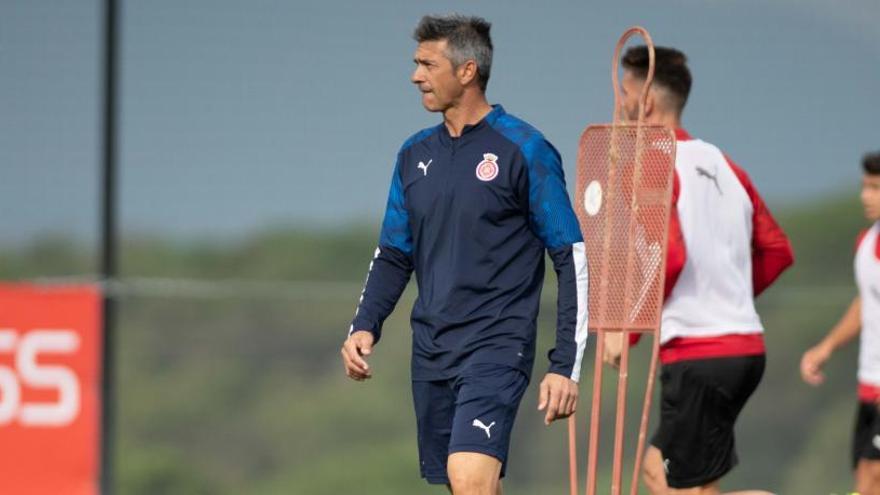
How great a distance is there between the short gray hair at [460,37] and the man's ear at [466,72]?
1cm

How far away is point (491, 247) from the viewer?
5.64m

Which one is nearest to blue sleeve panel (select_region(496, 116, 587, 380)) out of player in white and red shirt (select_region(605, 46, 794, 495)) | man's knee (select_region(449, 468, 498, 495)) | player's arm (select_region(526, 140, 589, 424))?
player's arm (select_region(526, 140, 589, 424))

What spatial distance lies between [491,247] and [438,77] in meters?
0.54

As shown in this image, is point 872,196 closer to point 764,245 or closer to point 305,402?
point 764,245

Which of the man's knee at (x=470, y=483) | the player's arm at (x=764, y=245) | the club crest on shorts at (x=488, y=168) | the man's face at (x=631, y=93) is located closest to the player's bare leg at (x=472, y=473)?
the man's knee at (x=470, y=483)

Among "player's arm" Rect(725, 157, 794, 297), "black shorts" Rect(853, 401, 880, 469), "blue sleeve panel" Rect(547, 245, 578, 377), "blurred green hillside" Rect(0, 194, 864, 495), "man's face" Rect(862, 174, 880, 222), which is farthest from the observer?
"blurred green hillside" Rect(0, 194, 864, 495)

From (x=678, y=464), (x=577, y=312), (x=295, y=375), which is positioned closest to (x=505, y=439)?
(x=577, y=312)

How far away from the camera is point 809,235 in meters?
12.5

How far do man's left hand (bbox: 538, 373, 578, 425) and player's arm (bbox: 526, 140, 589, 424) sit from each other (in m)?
0.03

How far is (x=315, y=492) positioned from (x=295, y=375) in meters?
0.77

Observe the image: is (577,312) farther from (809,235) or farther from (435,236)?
(809,235)

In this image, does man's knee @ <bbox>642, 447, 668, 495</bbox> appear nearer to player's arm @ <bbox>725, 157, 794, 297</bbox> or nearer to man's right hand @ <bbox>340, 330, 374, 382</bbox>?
player's arm @ <bbox>725, 157, 794, 297</bbox>

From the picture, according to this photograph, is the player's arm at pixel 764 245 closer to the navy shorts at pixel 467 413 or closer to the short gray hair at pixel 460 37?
the short gray hair at pixel 460 37

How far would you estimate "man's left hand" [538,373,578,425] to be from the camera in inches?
212
